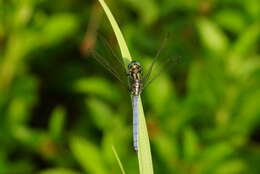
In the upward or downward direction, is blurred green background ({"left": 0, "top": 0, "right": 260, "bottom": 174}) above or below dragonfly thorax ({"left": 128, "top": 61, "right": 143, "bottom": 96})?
above

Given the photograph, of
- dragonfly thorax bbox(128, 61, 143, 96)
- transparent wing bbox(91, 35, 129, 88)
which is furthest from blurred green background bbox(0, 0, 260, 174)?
dragonfly thorax bbox(128, 61, 143, 96)

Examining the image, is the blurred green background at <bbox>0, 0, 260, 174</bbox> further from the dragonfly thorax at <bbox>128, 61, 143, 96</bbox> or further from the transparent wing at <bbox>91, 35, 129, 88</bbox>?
the dragonfly thorax at <bbox>128, 61, 143, 96</bbox>

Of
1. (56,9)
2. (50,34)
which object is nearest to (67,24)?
(50,34)

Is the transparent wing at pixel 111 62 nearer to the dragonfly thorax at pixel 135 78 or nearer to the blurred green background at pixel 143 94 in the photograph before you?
the dragonfly thorax at pixel 135 78

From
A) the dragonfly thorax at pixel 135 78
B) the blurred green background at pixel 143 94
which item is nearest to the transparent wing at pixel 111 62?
the dragonfly thorax at pixel 135 78

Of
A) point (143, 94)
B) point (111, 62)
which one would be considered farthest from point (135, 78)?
point (143, 94)

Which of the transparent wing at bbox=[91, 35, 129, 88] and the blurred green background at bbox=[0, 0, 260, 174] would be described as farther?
the blurred green background at bbox=[0, 0, 260, 174]

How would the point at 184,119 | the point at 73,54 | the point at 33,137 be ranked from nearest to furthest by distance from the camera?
the point at 184,119 < the point at 33,137 < the point at 73,54

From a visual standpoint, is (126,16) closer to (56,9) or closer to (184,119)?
(56,9)
